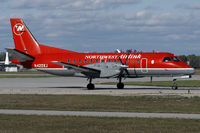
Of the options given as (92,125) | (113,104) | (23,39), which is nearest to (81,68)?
(23,39)

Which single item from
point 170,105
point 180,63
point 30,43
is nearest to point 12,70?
point 30,43

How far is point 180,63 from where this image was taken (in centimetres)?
4072

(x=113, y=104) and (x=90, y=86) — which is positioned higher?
(x=90, y=86)

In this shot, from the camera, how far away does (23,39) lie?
1829 inches

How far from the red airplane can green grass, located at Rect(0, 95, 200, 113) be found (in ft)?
32.2

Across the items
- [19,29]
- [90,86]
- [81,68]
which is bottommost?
[90,86]

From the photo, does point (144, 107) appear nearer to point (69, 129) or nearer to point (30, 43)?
point (69, 129)

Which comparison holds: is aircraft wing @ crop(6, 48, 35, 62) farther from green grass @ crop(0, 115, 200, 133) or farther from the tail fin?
green grass @ crop(0, 115, 200, 133)

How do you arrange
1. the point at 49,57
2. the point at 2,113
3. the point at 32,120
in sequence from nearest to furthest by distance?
1. the point at 32,120
2. the point at 2,113
3. the point at 49,57

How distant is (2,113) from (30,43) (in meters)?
25.7

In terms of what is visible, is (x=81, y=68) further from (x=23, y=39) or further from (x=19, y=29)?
(x=19, y=29)

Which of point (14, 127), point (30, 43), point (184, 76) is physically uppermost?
point (30, 43)

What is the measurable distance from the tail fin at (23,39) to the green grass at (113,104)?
52.5ft

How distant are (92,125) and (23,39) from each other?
101 ft
